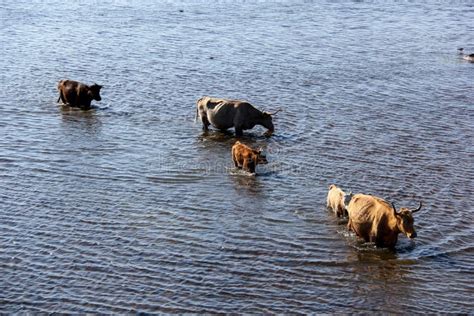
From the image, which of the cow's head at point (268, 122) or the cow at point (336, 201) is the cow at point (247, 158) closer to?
the cow at point (336, 201)

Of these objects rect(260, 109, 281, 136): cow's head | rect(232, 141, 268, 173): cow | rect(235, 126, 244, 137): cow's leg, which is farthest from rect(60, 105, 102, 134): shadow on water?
rect(232, 141, 268, 173): cow

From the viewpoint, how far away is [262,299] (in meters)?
12.0

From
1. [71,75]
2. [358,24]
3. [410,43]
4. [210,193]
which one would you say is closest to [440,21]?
[358,24]

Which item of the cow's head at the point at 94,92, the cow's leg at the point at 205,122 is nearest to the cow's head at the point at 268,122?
the cow's leg at the point at 205,122

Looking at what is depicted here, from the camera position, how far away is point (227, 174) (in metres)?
17.4

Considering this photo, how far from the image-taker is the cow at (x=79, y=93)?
22.6m

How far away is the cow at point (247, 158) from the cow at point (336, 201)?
2.22 m

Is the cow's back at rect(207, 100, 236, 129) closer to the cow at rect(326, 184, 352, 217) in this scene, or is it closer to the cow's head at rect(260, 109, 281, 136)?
the cow's head at rect(260, 109, 281, 136)

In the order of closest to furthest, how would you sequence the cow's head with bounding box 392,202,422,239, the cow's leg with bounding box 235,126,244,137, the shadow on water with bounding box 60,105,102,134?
the cow's head with bounding box 392,202,422,239
the cow's leg with bounding box 235,126,244,137
the shadow on water with bounding box 60,105,102,134

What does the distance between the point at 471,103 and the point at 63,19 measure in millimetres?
19668

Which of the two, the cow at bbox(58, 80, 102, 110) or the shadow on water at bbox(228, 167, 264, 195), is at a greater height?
the cow at bbox(58, 80, 102, 110)

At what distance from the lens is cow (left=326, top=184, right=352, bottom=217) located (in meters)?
14.7

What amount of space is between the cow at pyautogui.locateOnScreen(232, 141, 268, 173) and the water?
0.25 m

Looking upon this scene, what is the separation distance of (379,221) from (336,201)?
4.97 ft
